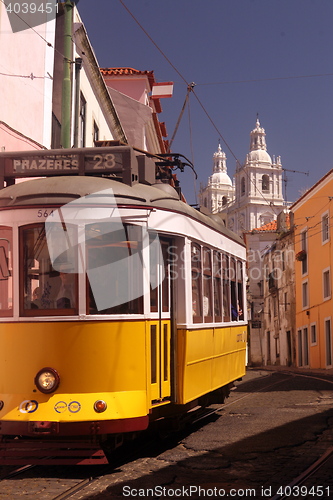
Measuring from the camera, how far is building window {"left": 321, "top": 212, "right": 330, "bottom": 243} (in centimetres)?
3697

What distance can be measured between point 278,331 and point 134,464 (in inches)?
1700

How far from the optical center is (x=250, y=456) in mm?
8148

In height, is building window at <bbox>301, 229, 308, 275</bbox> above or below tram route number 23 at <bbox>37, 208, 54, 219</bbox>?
above

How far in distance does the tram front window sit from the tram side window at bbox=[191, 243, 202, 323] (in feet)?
6.28

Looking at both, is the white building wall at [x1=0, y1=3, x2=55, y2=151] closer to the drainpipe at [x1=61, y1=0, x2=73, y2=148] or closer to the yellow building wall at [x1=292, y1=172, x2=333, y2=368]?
the drainpipe at [x1=61, y1=0, x2=73, y2=148]

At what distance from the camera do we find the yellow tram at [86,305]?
7242 millimetres

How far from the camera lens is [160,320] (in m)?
8.18

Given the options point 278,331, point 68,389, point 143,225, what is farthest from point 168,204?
point 278,331

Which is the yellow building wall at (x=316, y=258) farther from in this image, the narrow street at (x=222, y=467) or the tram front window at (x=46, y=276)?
the tram front window at (x=46, y=276)

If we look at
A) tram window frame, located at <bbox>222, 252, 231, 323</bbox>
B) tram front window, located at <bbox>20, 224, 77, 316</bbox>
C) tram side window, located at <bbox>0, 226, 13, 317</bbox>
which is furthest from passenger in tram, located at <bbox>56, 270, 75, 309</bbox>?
tram window frame, located at <bbox>222, 252, 231, 323</bbox>

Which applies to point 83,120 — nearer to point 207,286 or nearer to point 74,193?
point 207,286

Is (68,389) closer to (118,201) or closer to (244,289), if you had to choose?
(118,201)

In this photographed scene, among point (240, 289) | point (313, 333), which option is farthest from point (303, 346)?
point (240, 289)

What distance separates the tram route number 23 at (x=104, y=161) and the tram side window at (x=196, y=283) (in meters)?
1.45
